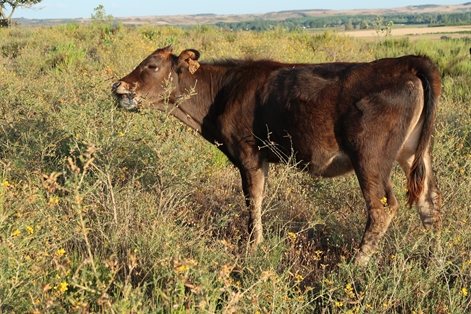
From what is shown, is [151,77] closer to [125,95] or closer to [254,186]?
[125,95]

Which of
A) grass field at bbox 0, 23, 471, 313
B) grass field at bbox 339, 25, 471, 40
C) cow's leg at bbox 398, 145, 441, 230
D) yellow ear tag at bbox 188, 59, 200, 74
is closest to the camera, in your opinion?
grass field at bbox 0, 23, 471, 313

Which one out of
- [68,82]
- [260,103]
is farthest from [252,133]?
[68,82]

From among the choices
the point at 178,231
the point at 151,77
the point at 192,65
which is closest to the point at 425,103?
the point at 178,231

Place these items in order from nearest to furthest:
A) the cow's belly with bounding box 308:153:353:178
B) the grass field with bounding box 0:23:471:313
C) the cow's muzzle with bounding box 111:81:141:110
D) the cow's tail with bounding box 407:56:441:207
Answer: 1. the grass field with bounding box 0:23:471:313
2. the cow's tail with bounding box 407:56:441:207
3. the cow's belly with bounding box 308:153:353:178
4. the cow's muzzle with bounding box 111:81:141:110

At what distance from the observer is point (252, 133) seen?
4.97m

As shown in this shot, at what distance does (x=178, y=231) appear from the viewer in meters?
4.32

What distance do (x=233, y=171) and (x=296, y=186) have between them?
1.21 m

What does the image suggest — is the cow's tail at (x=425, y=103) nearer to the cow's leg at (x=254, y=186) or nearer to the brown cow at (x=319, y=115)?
the brown cow at (x=319, y=115)

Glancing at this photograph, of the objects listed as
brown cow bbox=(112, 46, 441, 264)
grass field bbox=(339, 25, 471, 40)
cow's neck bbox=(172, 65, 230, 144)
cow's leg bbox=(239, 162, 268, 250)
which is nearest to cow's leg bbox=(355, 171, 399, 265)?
brown cow bbox=(112, 46, 441, 264)

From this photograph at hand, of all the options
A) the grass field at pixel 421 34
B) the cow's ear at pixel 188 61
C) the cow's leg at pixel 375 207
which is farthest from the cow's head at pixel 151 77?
the grass field at pixel 421 34

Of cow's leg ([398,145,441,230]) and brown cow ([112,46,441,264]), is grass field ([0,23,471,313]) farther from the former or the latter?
brown cow ([112,46,441,264])

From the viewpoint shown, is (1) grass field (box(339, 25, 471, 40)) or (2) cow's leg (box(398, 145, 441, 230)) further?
(1) grass field (box(339, 25, 471, 40))

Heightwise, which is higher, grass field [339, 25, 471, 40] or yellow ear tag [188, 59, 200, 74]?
grass field [339, 25, 471, 40]

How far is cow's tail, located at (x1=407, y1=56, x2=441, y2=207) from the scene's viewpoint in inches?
164
